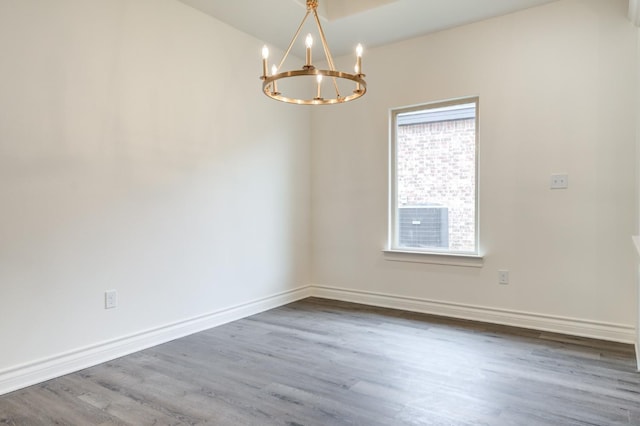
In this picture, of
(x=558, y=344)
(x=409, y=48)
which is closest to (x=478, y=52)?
(x=409, y=48)

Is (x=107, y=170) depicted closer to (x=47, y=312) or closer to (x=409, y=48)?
(x=47, y=312)

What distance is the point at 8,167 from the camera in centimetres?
234

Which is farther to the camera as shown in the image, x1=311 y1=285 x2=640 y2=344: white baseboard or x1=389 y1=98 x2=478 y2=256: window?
x1=389 y1=98 x2=478 y2=256: window

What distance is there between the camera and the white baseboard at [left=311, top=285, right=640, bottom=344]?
318 cm

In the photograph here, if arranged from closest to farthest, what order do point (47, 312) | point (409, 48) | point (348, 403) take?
point (348, 403), point (47, 312), point (409, 48)

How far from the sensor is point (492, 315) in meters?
3.67

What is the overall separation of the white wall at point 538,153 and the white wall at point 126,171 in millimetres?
1343

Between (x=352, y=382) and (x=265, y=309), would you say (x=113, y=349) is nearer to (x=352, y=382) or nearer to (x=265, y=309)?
(x=265, y=309)

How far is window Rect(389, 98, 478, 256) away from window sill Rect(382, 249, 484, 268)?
0.05 meters

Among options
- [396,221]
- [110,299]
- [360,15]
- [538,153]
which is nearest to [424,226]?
[396,221]

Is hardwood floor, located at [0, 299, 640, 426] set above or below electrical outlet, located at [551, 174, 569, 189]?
below

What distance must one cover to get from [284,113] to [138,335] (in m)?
2.59

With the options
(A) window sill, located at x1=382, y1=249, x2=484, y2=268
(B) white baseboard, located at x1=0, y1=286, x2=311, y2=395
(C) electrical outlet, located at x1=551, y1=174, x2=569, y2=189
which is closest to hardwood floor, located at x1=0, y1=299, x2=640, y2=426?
(B) white baseboard, located at x1=0, y1=286, x2=311, y2=395

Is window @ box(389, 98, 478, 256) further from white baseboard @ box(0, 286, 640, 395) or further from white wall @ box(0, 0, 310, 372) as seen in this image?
white wall @ box(0, 0, 310, 372)
